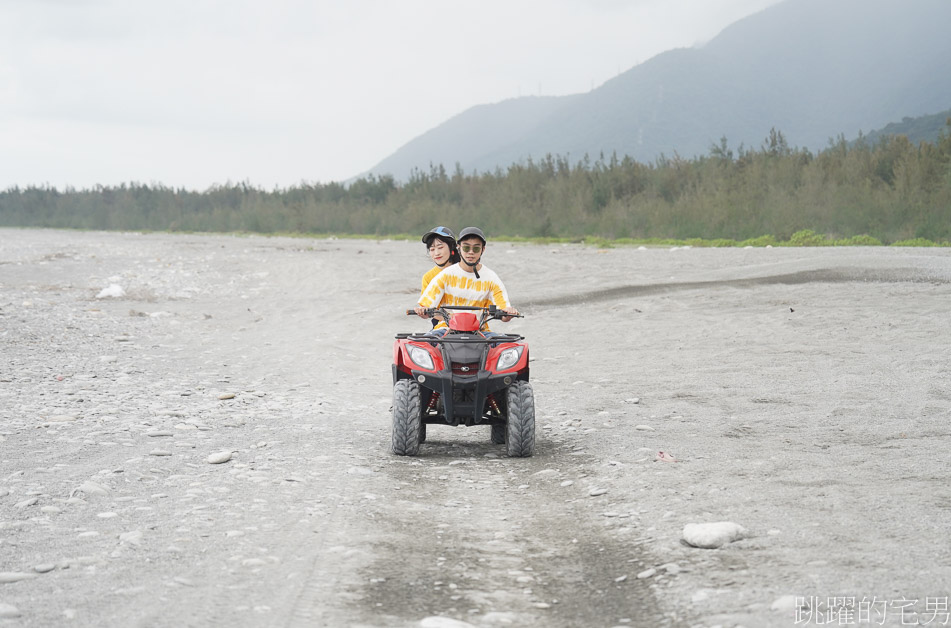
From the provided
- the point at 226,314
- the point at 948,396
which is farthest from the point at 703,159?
the point at 948,396

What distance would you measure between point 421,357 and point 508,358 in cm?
68

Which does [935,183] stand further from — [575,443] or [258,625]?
A: [258,625]

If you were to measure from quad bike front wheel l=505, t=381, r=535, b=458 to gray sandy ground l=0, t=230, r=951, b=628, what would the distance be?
0.12m

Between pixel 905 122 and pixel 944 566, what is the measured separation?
10688 centimetres

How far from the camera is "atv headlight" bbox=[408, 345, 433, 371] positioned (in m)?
7.14

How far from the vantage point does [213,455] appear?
261 inches

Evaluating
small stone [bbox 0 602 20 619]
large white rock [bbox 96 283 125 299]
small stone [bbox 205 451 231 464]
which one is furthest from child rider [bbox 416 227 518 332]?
large white rock [bbox 96 283 125 299]

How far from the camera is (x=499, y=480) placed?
6391 millimetres

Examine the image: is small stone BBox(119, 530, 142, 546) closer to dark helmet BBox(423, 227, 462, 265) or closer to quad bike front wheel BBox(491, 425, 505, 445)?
quad bike front wheel BBox(491, 425, 505, 445)

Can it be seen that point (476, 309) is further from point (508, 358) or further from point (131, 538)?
point (131, 538)

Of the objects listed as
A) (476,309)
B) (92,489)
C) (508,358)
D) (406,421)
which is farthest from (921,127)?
(92,489)

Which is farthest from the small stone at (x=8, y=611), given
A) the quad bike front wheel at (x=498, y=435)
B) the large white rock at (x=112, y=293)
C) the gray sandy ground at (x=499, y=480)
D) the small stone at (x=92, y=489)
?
the large white rock at (x=112, y=293)

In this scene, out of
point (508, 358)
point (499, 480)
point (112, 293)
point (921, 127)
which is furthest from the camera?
point (921, 127)

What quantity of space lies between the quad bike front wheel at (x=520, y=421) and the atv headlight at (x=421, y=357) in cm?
67
